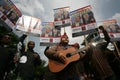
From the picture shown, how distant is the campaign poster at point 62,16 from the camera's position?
9.41m

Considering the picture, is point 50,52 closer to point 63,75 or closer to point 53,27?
point 63,75

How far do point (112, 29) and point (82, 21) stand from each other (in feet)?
6.57

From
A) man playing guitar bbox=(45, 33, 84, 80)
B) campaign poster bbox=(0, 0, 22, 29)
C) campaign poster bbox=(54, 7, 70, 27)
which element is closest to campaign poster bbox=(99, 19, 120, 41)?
campaign poster bbox=(54, 7, 70, 27)

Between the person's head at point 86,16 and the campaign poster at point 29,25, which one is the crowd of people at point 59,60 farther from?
the person's head at point 86,16

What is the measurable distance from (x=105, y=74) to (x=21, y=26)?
483cm

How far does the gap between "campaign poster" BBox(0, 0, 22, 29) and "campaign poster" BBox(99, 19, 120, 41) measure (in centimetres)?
447

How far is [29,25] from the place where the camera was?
875 cm

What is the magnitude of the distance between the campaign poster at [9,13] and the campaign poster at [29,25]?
1.71 ft

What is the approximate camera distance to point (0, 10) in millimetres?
7273

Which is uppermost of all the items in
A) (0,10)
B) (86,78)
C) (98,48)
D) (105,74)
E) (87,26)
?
(0,10)

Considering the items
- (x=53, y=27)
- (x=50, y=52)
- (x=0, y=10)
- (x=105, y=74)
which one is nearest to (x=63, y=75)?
(x=50, y=52)

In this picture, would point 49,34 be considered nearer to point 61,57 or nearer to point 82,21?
point 82,21

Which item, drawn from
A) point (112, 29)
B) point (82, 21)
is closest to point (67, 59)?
point (82, 21)

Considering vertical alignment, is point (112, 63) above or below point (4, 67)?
below
